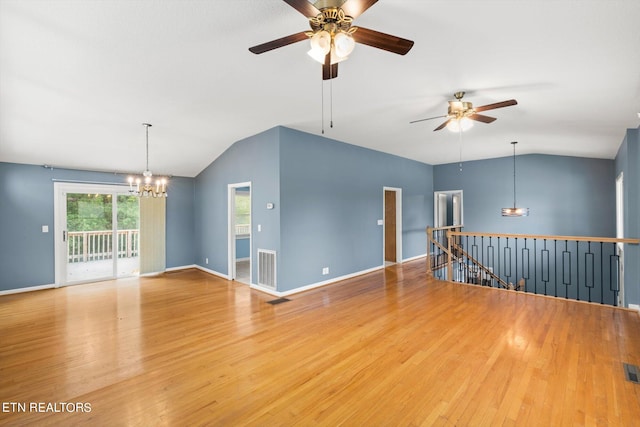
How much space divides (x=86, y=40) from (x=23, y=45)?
60 centimetres

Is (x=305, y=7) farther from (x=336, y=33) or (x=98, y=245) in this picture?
(x=98, y=245)

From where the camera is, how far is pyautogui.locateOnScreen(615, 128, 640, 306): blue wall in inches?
159

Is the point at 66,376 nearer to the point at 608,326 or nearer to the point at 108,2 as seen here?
the point at 108,2

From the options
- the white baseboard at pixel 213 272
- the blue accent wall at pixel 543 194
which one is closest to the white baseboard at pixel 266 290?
the white baseboard at pixel 213 272

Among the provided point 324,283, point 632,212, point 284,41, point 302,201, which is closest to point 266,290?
point 324,283

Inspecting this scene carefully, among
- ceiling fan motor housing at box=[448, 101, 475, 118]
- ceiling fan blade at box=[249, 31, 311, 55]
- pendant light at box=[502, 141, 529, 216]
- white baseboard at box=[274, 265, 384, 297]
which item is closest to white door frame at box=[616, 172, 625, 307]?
pendant light at box=[502, 141, 529, 216]

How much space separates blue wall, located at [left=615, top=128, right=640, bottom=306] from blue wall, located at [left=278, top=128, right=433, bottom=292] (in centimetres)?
412

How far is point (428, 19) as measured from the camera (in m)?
2.21

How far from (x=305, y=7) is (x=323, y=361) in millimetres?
2879

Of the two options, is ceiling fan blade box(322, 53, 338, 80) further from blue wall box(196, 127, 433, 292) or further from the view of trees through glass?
the view of trees through glass

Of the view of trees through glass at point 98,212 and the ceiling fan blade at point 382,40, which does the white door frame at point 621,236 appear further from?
the view of trees through glass at point 98,212

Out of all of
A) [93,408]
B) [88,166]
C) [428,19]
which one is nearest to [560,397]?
[428,19]

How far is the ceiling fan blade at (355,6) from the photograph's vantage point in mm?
1636

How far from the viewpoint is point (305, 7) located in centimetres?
168
